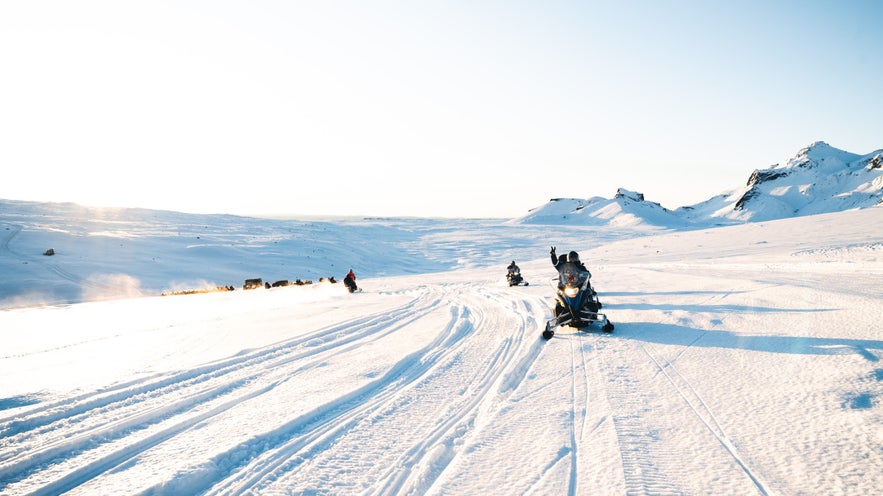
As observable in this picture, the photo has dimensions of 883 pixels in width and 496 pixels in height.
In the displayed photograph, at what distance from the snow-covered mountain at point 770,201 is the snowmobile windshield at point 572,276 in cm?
10687

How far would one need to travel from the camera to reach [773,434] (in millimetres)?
3902

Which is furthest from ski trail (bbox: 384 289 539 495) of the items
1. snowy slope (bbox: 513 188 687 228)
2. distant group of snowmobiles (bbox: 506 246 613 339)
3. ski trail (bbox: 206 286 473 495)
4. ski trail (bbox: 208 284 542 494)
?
snowy slope (bbox: 513 188 687 228)

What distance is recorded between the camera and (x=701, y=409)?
14.9 ft

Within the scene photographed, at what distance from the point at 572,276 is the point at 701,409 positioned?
4.57m

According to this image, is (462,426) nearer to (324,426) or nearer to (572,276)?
(324,426)

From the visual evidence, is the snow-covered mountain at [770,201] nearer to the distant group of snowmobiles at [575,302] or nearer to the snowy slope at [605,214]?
the snowy slope at [605,214]

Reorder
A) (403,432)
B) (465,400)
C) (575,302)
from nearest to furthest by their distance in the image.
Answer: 1. (403,432)
2. (465,400)
3. (575,302)

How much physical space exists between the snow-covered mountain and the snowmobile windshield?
10687 centimetres

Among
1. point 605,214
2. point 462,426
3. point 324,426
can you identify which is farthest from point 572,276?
point 605,214

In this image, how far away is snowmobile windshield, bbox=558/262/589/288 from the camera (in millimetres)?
8930

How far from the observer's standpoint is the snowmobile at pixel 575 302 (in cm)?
881

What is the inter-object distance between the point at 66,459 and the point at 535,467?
13.2 ft

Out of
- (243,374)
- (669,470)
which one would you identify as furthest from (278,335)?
(669,470)

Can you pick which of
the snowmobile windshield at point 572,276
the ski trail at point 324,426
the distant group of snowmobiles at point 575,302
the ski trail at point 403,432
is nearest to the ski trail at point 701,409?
the ski trail at point 403,432
